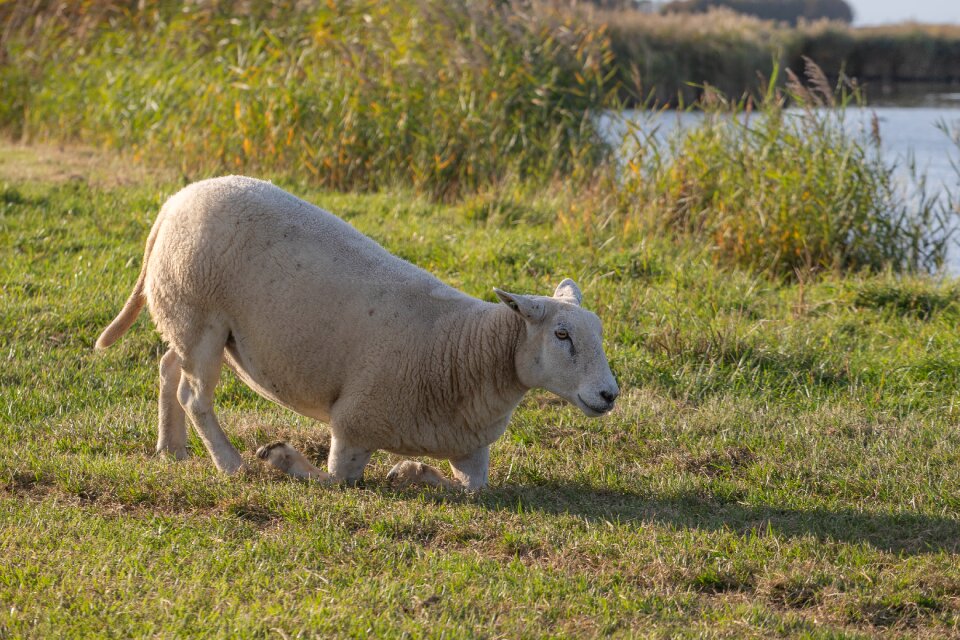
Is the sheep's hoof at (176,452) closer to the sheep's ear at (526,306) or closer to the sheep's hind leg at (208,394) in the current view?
the sheep's hind leg at (208,394)

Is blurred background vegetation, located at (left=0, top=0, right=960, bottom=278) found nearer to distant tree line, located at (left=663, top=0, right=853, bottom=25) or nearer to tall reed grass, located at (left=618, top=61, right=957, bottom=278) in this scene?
tall reed grass, located at (left=618, top=61, right=957, bottom=278)

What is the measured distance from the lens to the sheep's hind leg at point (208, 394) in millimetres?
5180

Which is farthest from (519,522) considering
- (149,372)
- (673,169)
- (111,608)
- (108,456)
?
(673,169)

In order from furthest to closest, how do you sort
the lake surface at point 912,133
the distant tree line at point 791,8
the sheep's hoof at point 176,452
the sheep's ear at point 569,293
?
1. the distant tree line at point 791,8
2. the lake surface at point 912,133
3. the sheep's hoof at point 176,452
4. the sheep's ear at point 569,293

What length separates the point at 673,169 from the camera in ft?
32.1

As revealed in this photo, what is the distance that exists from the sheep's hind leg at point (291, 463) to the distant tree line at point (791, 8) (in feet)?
112

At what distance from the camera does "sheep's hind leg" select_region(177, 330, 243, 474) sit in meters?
5.18

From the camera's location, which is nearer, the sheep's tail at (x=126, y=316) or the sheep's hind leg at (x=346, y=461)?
the sheep's hind leg at (x=346, y=461)

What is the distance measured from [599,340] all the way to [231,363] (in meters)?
1.83

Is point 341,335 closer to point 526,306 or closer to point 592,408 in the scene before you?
point 526,306

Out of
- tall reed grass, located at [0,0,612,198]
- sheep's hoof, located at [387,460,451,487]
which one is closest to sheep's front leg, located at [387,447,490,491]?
sheep's hoof, located at [387,460,451,487]

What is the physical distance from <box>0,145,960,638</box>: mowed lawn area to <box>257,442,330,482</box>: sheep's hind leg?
0.29 ft

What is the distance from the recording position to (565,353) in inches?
184

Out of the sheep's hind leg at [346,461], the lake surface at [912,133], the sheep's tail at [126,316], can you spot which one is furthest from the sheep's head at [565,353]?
the lake surface at [912,133]
